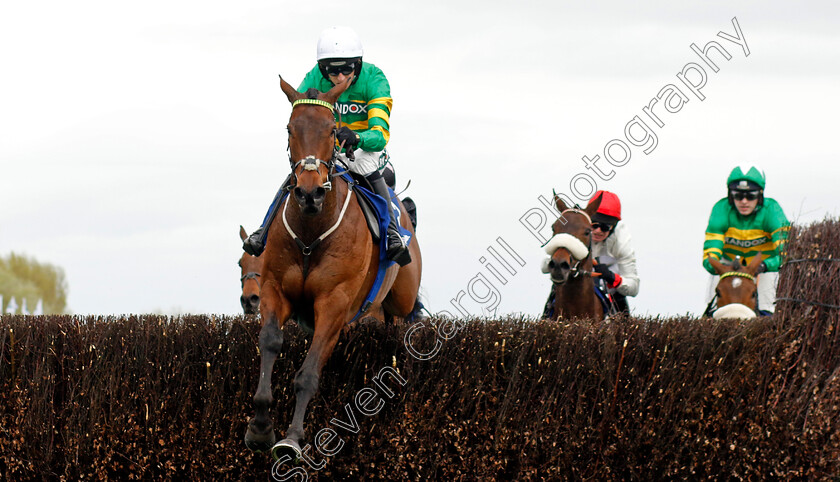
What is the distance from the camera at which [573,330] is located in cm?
688

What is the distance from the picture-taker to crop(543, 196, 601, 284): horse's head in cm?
883

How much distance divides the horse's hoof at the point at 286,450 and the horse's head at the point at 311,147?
1324mm

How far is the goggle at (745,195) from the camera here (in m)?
10.4

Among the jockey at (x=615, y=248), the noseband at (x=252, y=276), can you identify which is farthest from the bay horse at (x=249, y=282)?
the jockey at (x=615, y=248)

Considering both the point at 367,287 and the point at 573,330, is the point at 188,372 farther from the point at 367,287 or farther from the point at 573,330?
the point at 573,330

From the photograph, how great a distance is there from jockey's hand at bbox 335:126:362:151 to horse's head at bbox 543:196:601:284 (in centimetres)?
293

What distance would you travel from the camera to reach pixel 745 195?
34.3 ft

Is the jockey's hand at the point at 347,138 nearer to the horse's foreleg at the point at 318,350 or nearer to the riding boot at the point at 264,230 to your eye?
the riding boot at the point at 264,230

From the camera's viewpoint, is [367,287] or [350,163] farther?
[350,163]

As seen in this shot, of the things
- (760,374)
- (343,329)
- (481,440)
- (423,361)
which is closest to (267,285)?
(343,329)

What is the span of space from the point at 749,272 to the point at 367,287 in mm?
4752

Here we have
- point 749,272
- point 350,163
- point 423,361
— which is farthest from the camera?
point 749,272

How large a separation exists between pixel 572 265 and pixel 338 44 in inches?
123

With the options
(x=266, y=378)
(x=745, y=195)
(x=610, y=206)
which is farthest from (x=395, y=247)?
(x=745, y=195)
